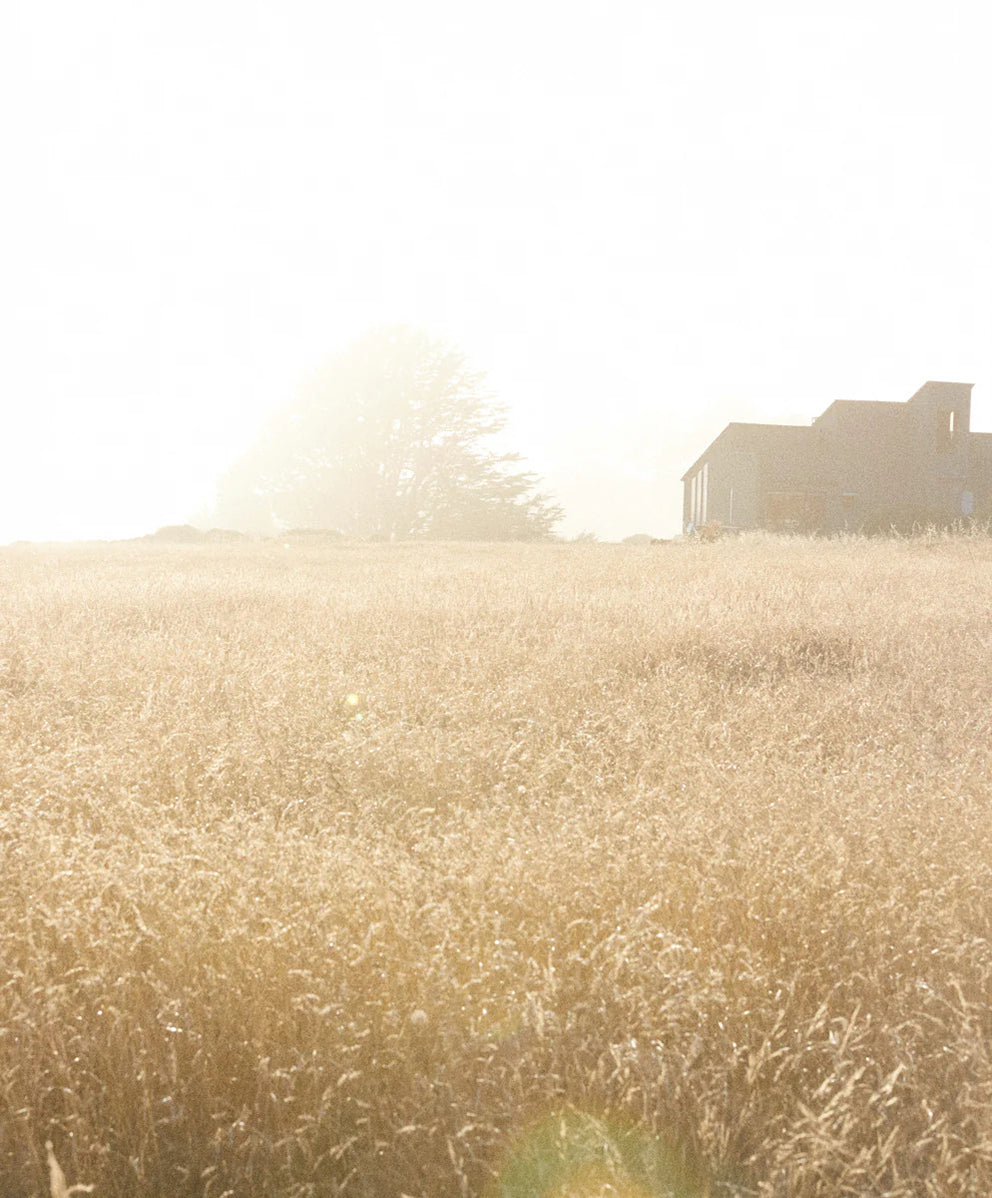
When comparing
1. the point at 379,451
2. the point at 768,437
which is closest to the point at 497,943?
the point at 768,437

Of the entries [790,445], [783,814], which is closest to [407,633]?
[783,814]

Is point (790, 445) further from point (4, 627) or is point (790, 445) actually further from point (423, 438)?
point (4, 627)

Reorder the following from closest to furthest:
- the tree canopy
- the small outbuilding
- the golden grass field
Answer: the golden grass field
the small outbuilding
the tree canopy

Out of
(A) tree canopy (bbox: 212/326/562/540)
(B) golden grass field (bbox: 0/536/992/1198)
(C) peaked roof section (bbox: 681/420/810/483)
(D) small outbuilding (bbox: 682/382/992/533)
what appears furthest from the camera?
(A) tree canopy (bbox: 212/326/562/540)

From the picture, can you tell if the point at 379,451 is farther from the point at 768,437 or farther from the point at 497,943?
the point at 497,943

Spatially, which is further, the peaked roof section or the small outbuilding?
the peaked roof section

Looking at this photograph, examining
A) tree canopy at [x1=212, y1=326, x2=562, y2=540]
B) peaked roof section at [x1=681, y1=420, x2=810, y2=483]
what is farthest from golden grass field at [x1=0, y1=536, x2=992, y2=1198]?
tree canopy at [x1=212, y1=326, x2=562, y2=540]

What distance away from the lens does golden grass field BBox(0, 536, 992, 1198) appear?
2.02 metres

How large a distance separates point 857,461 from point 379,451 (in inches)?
699

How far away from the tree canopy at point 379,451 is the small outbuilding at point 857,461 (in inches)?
309

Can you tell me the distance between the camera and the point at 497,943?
2363 millimetres

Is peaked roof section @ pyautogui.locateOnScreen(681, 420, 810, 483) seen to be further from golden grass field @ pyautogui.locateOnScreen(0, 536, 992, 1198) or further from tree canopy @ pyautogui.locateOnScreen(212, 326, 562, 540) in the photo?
golden grass field @ pyautogui.locateOnScreen(0, 536, 992, 1198)

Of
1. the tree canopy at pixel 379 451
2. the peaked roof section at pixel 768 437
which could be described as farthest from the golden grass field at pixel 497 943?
the tree canopy at pixel 379 451

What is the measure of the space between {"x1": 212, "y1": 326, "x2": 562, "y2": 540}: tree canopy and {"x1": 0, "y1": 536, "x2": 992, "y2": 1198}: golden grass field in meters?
30.8
